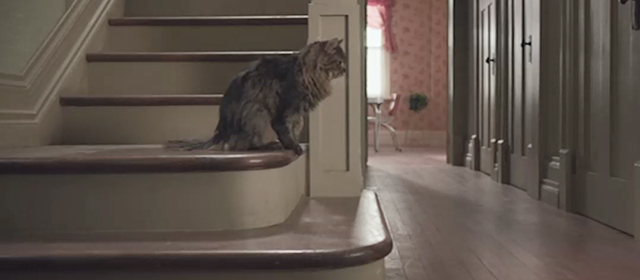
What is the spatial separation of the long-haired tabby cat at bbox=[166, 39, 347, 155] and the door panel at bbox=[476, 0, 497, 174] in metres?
2.89

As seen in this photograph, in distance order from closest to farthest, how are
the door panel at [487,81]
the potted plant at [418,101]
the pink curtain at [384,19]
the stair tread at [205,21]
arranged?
the stair tread at [205,21]
the door panel at [487,81]
the potted plant at [418,101]
the pink curtain at [384,19]

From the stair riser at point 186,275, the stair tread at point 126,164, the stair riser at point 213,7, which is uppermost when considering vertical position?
the stair riser at point 213,7

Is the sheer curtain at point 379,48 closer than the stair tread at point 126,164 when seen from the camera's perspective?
Answer: No

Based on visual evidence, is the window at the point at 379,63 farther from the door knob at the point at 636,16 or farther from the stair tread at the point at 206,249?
the stair tread at the point at 206,249

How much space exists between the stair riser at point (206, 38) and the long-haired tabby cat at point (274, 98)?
0.93 m

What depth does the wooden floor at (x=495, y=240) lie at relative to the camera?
1.89 meters

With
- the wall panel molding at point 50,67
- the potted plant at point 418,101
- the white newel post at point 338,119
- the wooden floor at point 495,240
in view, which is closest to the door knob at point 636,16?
the wooden floor at point 495,240

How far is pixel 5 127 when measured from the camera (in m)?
2.01

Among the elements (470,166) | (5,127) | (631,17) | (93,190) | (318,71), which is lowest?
(470,166)

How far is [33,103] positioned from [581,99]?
224cm

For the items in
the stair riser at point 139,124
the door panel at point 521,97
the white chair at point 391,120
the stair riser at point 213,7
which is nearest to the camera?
the stair riser at point 139,124

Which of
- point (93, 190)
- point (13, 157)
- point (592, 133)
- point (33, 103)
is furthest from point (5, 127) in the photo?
point (592, 133)

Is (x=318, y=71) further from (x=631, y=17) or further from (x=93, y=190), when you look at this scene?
(x=631, y=17)

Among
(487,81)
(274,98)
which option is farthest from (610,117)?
(487,81)
